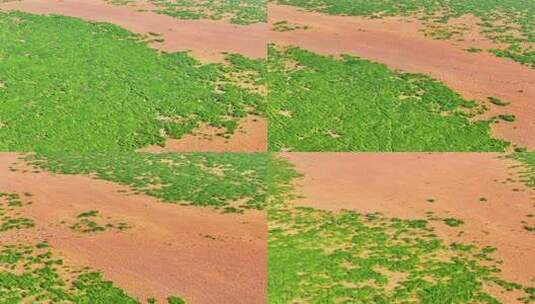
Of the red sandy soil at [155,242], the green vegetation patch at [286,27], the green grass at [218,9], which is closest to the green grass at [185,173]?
the red sandy soil at [155,242]

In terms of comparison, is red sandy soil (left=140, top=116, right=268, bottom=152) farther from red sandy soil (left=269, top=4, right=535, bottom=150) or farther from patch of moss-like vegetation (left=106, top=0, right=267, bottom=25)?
patch of moss-like vegetation (left=106, top=0, right=267, bottom=25)

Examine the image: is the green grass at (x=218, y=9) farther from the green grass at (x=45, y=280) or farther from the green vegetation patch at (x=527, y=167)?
the green grass at (x=45, y=280)

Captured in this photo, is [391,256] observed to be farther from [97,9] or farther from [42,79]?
[97,9]

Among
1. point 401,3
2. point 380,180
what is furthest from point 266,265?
point 401,3

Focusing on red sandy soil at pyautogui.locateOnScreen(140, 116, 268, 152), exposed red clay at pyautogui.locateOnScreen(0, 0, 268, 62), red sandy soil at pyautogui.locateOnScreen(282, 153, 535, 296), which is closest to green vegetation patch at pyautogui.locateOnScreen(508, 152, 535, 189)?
red sandy soil at pyautogui.locateOnScreen(282, 153, 535, 296)

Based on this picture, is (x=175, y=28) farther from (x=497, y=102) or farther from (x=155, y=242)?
(x=155, y=242)

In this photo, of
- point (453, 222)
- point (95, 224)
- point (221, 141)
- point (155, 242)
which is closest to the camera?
point (155, 242)

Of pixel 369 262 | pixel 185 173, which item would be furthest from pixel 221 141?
pixel 369 262
